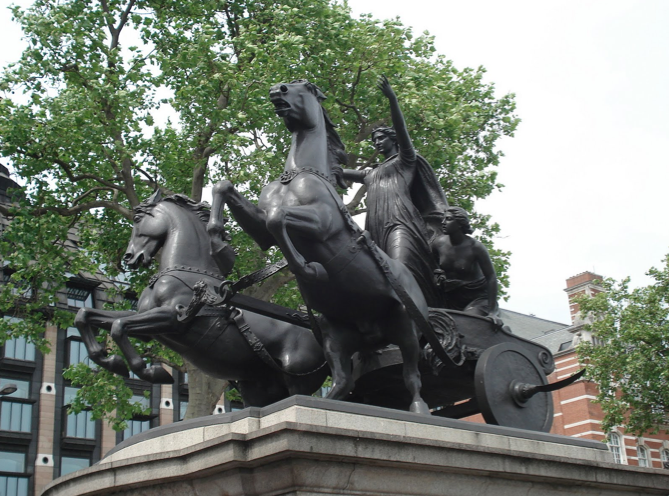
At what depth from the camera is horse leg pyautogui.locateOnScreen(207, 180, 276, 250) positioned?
614 cm

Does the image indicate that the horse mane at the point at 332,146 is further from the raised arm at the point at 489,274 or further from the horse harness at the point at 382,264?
the raised arm at the point at 489,274

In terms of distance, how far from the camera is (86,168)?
17266 mm

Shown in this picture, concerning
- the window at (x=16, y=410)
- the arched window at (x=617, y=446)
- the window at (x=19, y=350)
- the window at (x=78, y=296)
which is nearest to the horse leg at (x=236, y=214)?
the window at (x=16, y=410)

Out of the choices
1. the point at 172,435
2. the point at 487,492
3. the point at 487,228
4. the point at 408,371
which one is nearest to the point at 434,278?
the point at 408,371

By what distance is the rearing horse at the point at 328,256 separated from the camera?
20.1 ft

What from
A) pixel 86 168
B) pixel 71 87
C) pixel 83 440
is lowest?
pixel 83 440

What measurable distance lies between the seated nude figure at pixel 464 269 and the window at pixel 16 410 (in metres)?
25.4

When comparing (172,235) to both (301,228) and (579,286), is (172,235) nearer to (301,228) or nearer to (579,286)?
(301,228)

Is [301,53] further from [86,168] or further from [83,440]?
[83,440]

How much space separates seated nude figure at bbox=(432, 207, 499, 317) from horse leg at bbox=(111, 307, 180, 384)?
2619 millimetres

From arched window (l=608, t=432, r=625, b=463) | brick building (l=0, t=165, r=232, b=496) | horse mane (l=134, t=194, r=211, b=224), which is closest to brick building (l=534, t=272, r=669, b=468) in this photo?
arched window (l=608, t=432, r=625, b=463)

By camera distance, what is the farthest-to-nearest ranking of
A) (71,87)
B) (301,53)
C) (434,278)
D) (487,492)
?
(301,53) < (71,87) < (434,278) < (487,492)

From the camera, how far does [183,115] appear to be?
57.8 feet

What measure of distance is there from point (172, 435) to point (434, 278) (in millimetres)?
3296
